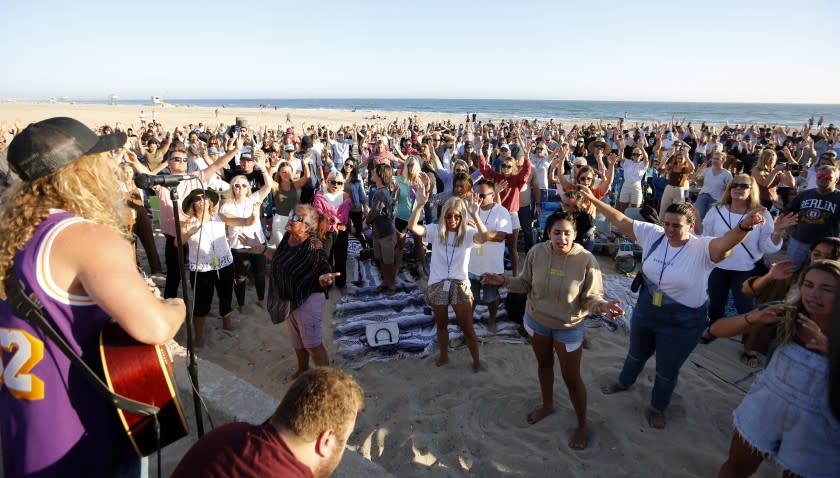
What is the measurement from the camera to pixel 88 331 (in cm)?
157

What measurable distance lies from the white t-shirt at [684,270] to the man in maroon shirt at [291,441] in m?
2.96

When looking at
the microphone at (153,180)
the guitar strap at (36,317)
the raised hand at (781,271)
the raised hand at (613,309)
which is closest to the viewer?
the guitar strap at (36,317)

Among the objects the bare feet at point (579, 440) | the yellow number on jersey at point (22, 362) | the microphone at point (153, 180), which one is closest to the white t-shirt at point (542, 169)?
the bare feet at point (579, 440)

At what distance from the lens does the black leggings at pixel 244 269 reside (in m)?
5.58

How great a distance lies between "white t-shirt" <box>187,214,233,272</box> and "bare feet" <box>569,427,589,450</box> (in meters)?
3.91

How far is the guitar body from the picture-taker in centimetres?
161

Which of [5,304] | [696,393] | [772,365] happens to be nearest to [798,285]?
[772,365]

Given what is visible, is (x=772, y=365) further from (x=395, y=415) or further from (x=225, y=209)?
(x=225, y=209)

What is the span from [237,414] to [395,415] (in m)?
1.37

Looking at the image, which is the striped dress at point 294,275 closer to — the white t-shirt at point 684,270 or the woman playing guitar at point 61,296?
the woman playing guitar at point 61,296

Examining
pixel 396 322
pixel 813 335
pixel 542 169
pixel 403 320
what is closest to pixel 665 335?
pixel 813 335

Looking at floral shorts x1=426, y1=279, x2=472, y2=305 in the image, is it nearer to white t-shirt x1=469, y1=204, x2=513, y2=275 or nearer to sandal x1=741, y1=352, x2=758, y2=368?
white t-shirt x1=469, y1=204, x2=513, y2=275

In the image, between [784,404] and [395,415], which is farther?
[395,415]

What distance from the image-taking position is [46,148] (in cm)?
151
